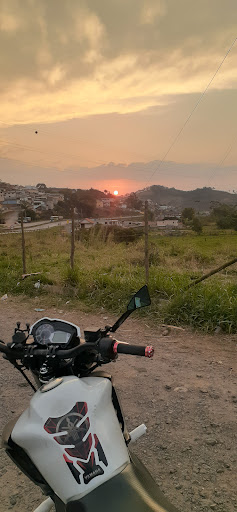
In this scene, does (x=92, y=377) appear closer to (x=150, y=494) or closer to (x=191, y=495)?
(x=150, y=494)

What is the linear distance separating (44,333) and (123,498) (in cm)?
60

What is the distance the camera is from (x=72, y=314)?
5852mm

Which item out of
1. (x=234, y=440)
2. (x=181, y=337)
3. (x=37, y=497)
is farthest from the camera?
(x=181, y=337)

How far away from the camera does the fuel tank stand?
1.09 meters

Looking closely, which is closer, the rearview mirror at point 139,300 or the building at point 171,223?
the rearview mirror at point 139,300

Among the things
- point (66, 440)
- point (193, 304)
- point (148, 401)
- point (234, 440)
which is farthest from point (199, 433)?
point (193, 304)

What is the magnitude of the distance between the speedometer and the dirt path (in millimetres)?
1438

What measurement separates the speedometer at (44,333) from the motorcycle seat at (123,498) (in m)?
0.51

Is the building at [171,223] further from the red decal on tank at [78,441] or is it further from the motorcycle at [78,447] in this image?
the red decal on tank at [78,441]

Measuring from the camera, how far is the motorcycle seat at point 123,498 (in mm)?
1062

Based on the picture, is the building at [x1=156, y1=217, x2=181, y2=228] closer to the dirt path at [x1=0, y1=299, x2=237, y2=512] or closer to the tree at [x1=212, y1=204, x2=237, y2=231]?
the tree at [x1=212, y1=204, x2=237, y2=231]

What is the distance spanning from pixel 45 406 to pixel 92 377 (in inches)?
8.5

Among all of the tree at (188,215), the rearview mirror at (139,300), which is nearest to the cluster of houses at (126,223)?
the tree at (188,215)

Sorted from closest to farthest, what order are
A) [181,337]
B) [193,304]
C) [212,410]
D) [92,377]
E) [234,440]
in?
[92,377], [234,440], [212,410], [181,337], [193,304]
